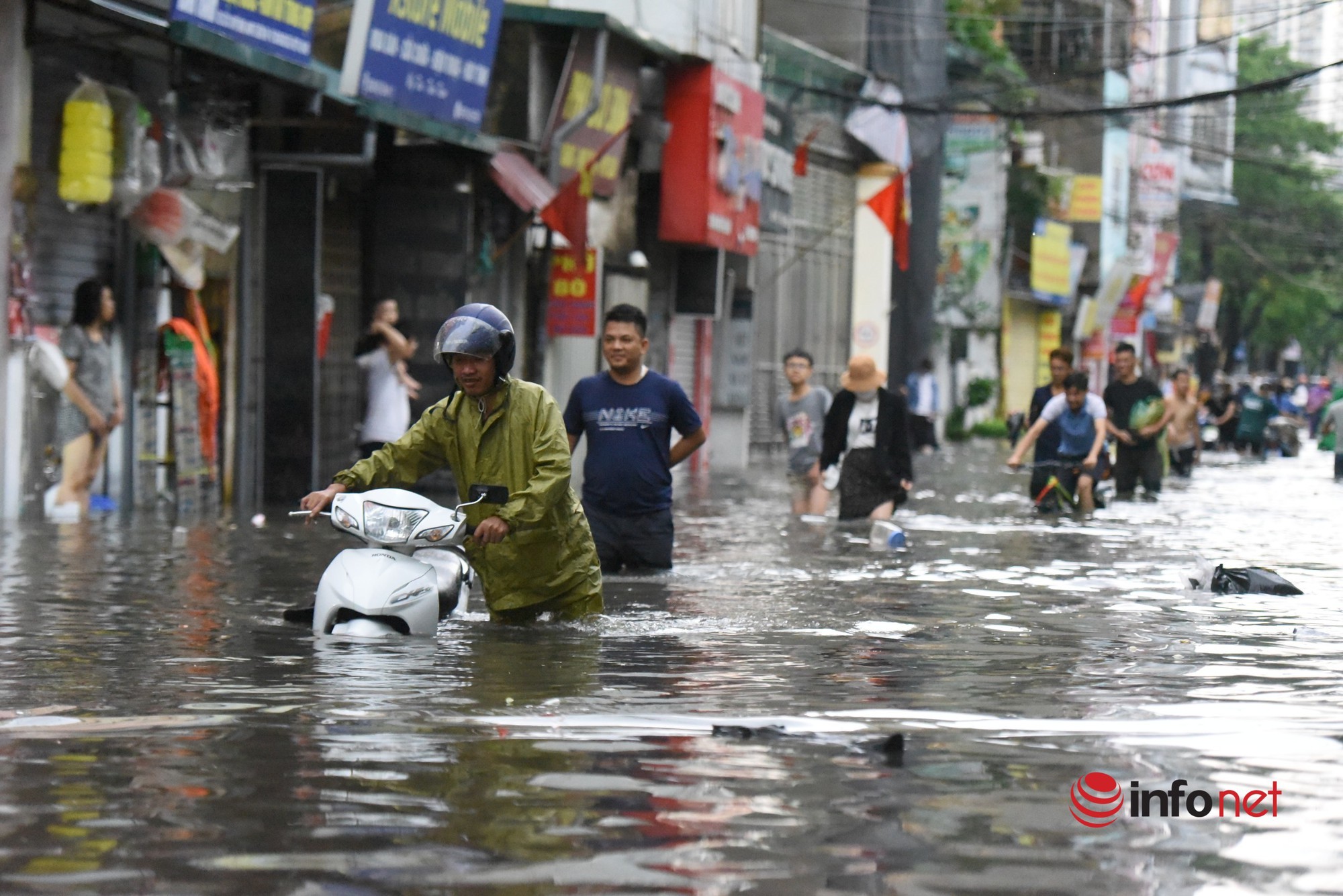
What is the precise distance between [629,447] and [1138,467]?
40.1 feet

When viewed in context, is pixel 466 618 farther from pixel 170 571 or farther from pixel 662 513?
pixel 170 571

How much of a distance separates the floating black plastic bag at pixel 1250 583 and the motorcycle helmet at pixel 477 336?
482 cm

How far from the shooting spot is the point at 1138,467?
22.0m

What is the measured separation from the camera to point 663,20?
26.5 meters

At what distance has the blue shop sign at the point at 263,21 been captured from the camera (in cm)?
1505

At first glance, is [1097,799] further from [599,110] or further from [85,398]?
[599,110]

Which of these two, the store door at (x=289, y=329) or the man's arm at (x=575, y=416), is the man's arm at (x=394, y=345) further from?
the man's arm at (x=575, y=416)

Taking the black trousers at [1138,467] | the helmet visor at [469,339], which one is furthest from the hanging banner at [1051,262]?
the helmet visor at [469,339]

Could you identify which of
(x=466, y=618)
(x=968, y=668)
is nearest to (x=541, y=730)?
(x=968, y=668)

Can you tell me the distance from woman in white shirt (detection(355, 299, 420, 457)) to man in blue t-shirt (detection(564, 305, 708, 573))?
6514 millimetres

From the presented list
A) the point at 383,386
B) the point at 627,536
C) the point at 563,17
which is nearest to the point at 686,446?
the point at 627,536

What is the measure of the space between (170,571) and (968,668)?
556cm

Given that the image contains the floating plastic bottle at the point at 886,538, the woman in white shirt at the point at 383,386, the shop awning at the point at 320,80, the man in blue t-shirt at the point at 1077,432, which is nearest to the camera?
the floating plastic bottle at the point at 886,538

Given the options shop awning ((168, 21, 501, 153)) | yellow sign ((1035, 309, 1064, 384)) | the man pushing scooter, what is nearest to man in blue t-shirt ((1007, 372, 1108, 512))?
shop awning ((168, 21, 501, 153))
